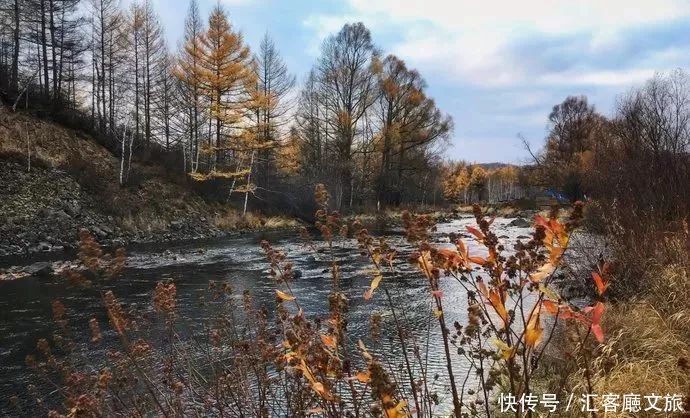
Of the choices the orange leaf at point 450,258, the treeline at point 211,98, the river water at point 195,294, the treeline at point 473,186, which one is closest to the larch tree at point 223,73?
the treeline at point 211,98

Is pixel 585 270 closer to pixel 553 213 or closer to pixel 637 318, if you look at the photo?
pixel 637 318

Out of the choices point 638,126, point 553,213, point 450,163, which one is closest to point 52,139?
point 638,126

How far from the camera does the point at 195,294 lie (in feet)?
33.2

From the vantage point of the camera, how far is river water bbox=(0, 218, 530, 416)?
668 centimetres

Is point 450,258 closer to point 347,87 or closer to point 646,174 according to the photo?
point 646,174

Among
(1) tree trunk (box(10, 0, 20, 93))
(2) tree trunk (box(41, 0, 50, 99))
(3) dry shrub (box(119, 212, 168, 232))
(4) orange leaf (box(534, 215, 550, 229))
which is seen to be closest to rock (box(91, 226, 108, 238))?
(3) dry shrub (box(119, 212, 168, 232))

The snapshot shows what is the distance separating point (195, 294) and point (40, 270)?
487cm

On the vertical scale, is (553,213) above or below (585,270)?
above

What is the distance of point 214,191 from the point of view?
91.5 feet

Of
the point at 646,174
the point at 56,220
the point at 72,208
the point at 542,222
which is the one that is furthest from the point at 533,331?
the point at 72,208

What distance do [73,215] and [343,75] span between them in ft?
70.2

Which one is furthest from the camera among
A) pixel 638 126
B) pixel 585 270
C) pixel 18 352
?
pixel 638 126

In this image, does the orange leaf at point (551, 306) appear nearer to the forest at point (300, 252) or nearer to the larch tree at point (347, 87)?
the forest at point (300, 252)

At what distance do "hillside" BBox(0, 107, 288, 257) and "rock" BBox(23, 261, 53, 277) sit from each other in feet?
10.9
